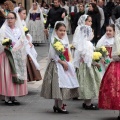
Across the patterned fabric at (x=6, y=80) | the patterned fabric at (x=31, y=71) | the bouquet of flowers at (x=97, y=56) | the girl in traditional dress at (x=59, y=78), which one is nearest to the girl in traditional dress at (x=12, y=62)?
the patterned fabric at (x=6, y=80)

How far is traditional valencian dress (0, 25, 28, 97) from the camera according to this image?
9.36m

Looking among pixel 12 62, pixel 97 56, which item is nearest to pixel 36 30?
pixel 12 62

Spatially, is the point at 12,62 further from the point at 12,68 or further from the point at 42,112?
the point at 42,112

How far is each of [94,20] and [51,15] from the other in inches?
48.6

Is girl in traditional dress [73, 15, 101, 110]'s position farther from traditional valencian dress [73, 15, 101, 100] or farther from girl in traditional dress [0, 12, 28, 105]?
girl in traditional dress [0, 12, 28, 105]

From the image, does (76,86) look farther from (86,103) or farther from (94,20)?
(94,20)

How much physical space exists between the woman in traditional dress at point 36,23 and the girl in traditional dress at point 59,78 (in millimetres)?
10175

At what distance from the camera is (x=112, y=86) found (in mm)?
7965

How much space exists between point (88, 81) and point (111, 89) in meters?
1.18

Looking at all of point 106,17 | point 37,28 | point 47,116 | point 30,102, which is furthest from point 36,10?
point 47,116

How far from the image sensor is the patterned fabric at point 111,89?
7.90 m

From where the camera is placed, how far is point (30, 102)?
9789mm

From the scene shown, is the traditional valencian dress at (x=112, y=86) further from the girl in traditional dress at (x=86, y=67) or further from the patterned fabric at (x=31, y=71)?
the patterned fabric at (x=31, y=71)

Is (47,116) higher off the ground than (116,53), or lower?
lower
